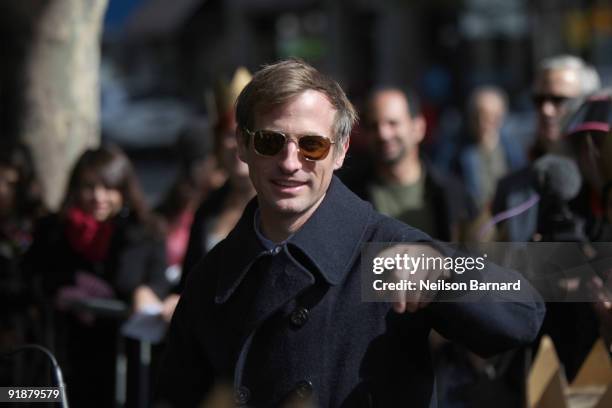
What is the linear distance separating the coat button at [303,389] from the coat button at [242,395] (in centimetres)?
12

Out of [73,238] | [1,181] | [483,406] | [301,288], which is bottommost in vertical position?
[483,406]

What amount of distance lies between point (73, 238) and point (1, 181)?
879mm

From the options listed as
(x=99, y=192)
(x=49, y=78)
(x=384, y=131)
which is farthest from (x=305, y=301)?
(x=49, y=78)

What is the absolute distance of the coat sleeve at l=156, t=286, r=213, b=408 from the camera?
9.56 ft

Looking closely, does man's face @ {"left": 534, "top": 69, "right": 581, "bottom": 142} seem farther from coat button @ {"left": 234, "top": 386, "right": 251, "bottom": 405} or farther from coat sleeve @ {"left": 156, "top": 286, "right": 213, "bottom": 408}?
coat button @ {"left": 234, "top": 386, "right": 251, "bottom": 405}

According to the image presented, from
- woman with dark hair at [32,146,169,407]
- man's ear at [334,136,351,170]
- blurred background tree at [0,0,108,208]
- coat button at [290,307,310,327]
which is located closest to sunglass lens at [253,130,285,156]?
man's ear at [334,136,351,170]

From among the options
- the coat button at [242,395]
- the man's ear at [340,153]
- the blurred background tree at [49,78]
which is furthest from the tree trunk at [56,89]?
the coat button at [242,395]

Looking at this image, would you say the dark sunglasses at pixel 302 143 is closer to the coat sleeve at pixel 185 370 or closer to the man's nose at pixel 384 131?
the coat sleeve at pixel 185 370

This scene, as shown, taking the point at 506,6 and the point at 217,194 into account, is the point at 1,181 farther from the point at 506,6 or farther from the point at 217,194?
the point at 506,6

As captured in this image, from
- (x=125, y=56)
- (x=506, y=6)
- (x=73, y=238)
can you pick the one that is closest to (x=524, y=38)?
(x=506, y=6)

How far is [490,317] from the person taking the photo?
2.57m

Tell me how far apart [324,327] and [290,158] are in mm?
402

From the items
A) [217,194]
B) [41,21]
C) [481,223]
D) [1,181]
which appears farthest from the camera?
[41,21]

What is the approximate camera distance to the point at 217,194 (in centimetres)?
470
